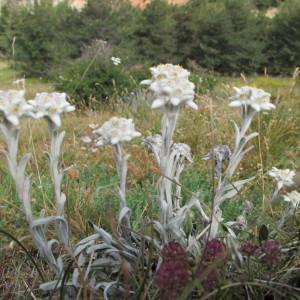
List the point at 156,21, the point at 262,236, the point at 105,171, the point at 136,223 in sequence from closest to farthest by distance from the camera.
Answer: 1. the point at 262,236
2. the point at 136,223
3. the point at 105,171
4. the point at 156,21

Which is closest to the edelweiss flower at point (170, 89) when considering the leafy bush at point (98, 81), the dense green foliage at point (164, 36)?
the leafy bush at point (98, 81)

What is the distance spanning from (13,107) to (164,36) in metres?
16.9

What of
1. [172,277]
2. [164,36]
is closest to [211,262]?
[172,277]

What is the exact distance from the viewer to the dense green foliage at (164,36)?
1675 cm

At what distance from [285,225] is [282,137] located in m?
2.09

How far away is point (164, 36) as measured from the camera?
1738 centimetres

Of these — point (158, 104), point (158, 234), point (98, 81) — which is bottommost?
point (98, 81)

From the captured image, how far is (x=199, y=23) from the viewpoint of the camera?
59.3ft

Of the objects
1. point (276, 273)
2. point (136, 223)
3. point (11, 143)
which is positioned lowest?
point (136, 223)

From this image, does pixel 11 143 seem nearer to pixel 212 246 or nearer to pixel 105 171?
pixel 212 246

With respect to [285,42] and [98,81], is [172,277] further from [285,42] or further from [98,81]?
[285,42]

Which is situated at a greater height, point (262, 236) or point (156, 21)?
point (262, 236)

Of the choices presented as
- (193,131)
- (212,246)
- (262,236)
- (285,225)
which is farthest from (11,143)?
(193,131)

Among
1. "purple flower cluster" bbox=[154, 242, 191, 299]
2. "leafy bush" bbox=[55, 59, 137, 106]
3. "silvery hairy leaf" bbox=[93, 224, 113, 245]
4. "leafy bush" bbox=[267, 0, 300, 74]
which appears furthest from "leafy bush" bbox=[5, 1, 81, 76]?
"purple flower cluster" bbox=[154, 242, 191, 299]
